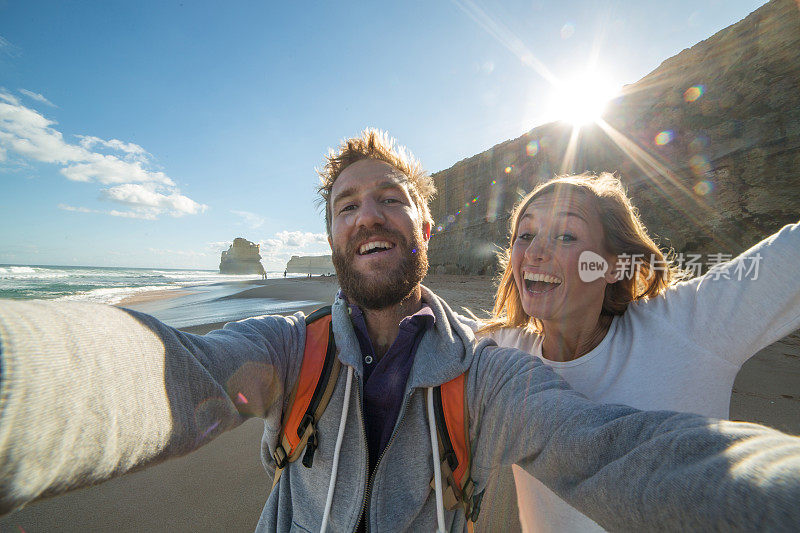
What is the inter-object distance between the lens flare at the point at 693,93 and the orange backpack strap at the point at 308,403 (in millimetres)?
18257

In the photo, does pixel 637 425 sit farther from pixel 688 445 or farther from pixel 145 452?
pixel 145 452

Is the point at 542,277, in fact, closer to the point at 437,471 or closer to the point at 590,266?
the point at 590,266

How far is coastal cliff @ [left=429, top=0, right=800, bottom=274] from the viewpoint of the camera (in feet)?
30.8

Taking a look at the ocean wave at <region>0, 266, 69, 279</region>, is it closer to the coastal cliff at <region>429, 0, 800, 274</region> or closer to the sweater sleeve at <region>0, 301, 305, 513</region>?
the sweater sleeve at <region>0, 301, 305, 513</region>

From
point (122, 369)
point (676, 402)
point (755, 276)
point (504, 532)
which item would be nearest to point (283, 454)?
point (122, 369)

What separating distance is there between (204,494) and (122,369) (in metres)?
2.20

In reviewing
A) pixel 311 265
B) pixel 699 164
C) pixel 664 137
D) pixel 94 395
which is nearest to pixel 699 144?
pixel 699 164

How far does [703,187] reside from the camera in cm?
1124

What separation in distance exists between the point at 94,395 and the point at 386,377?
115 cm

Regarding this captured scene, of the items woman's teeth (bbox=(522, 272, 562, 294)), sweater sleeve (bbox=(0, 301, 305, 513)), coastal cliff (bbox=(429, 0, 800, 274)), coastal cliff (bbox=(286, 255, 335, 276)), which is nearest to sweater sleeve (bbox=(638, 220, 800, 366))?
woman's teeth (bbox=(522, 272, 562, 294))

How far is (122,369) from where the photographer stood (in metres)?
0.81

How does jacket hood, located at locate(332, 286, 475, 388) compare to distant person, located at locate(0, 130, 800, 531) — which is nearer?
distant person, located at locate(0, 130, 800, 531)

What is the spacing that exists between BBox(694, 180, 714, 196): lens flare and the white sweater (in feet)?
44.6

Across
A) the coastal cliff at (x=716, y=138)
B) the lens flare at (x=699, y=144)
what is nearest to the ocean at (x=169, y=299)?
the coastal cliff at (x=716, y=138)
